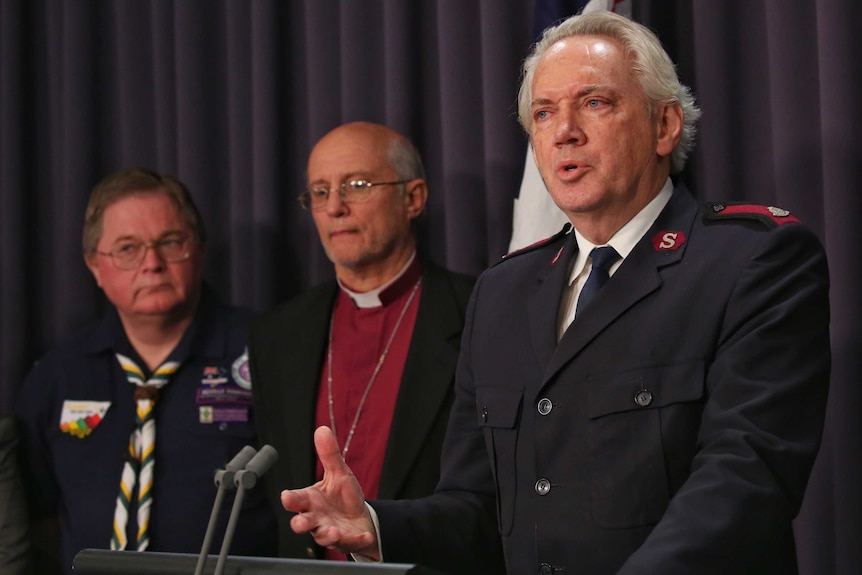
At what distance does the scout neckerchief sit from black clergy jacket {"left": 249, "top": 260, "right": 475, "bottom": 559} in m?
0.31

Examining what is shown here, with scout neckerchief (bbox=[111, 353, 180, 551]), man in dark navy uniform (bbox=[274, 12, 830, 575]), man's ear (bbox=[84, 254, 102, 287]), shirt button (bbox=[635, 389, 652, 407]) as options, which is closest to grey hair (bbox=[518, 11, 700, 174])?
man in dark navy uniform (bbox=[274, 12, 830, 575])

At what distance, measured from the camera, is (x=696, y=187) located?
10.1ft

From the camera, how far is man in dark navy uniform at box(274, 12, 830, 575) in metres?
1.75

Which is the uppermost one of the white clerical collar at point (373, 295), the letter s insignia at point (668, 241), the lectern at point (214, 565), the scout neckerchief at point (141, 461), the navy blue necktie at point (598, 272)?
the letter s insignia at point (668, 241)

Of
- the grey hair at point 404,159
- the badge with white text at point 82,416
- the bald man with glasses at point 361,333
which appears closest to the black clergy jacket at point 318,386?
the bald man with glasses at point 361,333

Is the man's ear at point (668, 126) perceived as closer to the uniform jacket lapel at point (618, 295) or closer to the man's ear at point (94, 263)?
the uniform jacket lapel at point (618, 295)

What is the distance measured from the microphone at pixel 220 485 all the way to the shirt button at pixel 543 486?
1.89 ft

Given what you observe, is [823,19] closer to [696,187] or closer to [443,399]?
[696,187]

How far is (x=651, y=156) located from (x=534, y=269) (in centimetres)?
32

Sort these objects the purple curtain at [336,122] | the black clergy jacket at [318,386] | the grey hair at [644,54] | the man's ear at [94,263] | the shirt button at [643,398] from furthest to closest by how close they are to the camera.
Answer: the man's ear at [94,263] → the black clergy jacket at [318,386] → the purple curtain at [336,122] → the grey hair at [644,54] → the shirt button at [643,398]

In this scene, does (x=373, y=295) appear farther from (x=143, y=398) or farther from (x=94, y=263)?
(x=94, y=263)

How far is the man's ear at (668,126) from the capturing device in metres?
2.18

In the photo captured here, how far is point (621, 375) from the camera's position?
194 centimetres

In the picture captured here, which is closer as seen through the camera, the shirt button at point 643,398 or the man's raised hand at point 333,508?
the man's raised hand at point 333,508
